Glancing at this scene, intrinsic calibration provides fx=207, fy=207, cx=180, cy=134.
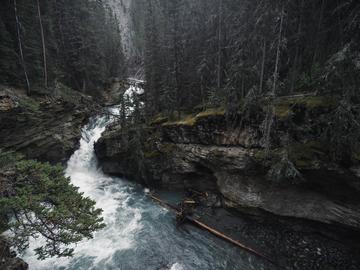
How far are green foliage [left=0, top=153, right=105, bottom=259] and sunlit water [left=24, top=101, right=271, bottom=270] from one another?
4866mm

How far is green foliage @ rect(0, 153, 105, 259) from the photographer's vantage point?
289 inches

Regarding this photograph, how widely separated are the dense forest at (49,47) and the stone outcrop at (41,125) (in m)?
2.54

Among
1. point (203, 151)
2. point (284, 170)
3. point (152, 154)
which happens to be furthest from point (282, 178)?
point (152, 154)

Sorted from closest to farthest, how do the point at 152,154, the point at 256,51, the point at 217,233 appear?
1. the point at 217,233
2. the point at 256,51
3. the point at 152,154

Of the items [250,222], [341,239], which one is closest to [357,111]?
[341,239]

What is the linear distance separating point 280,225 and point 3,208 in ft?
48.2

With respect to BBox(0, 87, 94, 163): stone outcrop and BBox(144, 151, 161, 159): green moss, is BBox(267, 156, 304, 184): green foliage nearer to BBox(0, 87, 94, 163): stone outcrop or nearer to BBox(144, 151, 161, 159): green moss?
BBox(144, 151, 161, 159): green moss

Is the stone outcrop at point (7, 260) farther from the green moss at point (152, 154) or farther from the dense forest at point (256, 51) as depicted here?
the dense forest at point (256, 51)

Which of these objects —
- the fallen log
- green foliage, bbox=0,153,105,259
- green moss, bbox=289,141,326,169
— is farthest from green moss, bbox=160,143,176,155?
green foliage, bbox=0,153,105,259

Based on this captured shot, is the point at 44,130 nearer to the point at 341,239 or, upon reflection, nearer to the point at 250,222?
the point at 250,222

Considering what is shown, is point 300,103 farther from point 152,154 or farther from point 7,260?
point 7,260

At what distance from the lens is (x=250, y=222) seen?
14.6 m

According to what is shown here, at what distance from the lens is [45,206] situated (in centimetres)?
773

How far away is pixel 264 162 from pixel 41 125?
66.7ft
